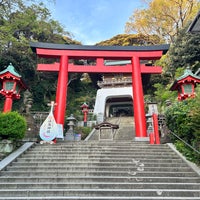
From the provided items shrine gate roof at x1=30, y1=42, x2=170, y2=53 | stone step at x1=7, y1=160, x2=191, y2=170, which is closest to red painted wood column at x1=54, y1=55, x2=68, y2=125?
shrine gate roof at x1=30, y1=42, x2=170, y2=53

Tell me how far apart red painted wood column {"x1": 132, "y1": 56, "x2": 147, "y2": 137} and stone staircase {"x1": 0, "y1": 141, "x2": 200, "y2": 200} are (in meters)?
2.32

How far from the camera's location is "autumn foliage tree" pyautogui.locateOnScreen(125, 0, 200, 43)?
902 inches

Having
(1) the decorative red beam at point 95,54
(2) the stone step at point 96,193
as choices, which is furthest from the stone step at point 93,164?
(1) the decorative red beam at point 95,54

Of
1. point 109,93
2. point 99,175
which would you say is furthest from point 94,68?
point 109,93

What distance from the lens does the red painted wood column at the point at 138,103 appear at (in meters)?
9.57

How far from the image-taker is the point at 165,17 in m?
23.7

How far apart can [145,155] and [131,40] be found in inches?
887

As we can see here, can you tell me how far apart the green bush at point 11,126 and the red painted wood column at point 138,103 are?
5375 mm

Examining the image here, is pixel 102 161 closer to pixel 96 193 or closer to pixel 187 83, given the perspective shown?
pixel 96 193

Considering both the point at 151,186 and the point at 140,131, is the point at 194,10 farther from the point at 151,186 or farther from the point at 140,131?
the point at 151,186

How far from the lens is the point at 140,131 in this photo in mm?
9516

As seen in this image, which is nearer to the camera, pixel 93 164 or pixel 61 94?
pixel 93 164

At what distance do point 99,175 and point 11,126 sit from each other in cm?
342

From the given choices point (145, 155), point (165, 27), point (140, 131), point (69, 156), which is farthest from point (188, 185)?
point (165, 27)
